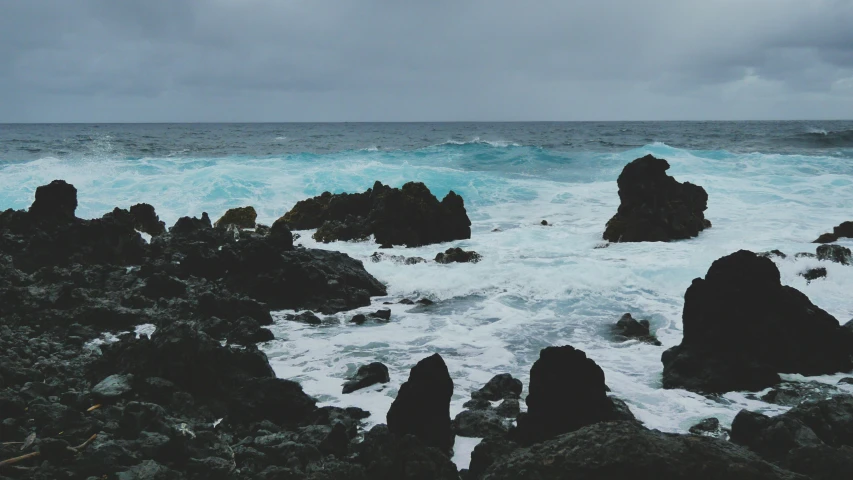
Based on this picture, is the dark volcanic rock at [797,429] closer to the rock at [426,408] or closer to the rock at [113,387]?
the rock at [426,408]

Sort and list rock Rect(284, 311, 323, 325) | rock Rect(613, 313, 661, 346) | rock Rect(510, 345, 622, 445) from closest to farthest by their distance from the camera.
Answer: rock Rect(510, 345, 622, 445) → rock Rect(613, 313, 661, 346) → rock Rect(284, 311, 323, 325)

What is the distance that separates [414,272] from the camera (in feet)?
42.0

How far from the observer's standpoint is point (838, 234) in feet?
52.5

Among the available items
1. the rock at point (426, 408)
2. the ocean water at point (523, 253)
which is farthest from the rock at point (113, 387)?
the rock at point (426, 408)

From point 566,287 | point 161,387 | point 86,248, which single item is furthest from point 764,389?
point 86,248

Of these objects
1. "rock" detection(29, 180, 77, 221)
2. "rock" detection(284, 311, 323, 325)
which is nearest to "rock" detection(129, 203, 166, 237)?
"rock" detection(29, 180, 77, 221)

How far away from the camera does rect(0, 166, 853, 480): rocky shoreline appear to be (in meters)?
4.23

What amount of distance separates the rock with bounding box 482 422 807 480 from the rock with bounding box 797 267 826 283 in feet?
31.5

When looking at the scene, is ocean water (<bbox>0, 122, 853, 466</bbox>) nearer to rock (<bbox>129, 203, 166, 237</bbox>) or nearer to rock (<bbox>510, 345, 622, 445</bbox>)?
rock (<bbox>510, 345, 622, 445</bbox>)

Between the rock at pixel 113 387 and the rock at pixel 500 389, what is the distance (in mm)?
3358

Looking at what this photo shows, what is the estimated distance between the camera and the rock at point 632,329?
358 inches

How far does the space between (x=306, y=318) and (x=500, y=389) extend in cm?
395

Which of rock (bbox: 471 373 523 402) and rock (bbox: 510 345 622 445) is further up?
rock (bbox: 510 345 622 445)

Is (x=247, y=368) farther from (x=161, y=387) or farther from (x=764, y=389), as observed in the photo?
(x=764, y=389)
